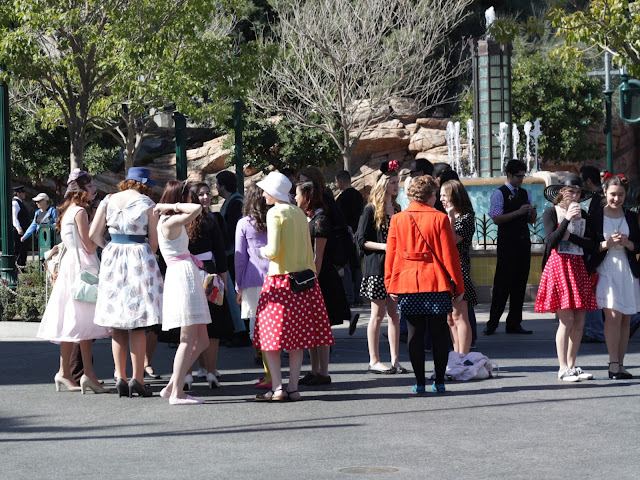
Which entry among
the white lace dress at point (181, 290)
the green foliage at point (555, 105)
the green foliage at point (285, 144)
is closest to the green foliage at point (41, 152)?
the green foliage at point (285, 144)

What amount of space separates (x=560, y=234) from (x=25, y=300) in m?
8.40

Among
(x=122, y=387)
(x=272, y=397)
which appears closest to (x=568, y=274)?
(x=272, y=397)

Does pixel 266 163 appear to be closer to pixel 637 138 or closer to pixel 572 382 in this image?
pixel 637 138

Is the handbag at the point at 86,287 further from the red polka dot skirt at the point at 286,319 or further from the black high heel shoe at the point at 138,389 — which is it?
the red polka dot skirt at the point at 286,319

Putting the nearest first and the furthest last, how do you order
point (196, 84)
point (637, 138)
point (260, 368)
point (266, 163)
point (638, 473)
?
point (638, 473) → point (260, 368) → point (196, 84) → point (266, 163) → point (637, 138)

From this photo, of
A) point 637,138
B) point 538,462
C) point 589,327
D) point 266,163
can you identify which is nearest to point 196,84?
point 589,327

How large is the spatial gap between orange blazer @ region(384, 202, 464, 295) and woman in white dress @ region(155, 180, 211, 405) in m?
1.56

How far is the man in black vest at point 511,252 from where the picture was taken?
12.8 meters

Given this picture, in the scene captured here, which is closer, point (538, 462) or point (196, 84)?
point (538, 462)

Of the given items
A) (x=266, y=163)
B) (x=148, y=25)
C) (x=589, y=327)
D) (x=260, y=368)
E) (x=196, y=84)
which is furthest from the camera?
(x=266, y=163)

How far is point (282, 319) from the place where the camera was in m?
8.45

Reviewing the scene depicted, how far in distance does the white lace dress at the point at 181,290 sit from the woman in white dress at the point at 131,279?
274mm

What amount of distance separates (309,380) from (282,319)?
1.16 metres

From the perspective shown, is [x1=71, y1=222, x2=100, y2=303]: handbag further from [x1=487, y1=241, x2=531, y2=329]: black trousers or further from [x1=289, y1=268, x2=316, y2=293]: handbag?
[x1=487, y1=241, x2=531, y2=329]: black trousers
